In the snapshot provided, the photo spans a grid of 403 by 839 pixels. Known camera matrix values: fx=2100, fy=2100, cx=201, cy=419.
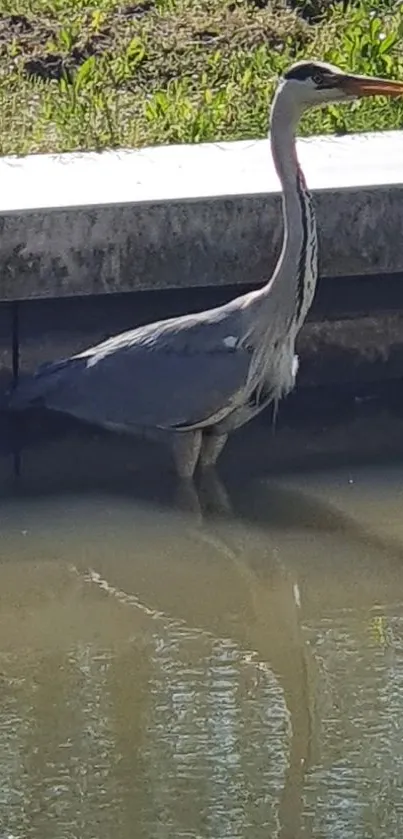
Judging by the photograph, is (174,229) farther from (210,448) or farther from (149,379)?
(210,448)

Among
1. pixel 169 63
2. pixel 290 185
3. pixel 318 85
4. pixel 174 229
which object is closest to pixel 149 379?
pixel 174 229

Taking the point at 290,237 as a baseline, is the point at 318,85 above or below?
above

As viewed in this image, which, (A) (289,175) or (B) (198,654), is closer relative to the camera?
(B) (198,654)

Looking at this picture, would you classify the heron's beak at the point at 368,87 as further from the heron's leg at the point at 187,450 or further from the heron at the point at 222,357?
the heron's leg at the point at 187,450

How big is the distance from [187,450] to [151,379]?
256 mm

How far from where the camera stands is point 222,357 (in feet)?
21.5

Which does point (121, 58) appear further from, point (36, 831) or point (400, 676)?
point (36, 831)

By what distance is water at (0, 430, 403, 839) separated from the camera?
15.1 feet

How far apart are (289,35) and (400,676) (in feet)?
15.9

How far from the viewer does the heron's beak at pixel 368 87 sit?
6.43 m

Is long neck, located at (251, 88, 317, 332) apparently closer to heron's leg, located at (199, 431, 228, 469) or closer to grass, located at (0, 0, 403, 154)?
heron's leg, located at (199, 431, 228, 469)

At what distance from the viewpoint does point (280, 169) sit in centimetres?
644

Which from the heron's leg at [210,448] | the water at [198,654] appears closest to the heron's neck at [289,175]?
the heron's leg at [210,448]

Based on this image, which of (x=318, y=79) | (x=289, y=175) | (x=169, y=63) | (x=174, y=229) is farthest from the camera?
(x=169, y=63)
